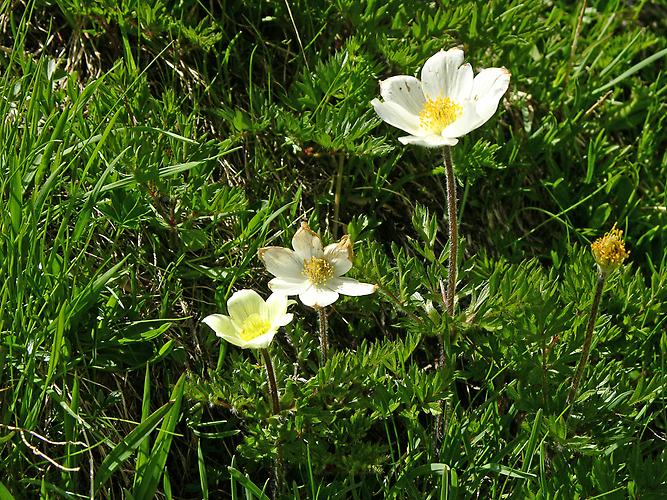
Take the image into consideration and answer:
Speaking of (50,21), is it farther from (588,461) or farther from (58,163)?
(588,461)

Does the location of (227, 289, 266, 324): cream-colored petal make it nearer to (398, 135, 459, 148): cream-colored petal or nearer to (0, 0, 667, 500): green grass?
(0, 0, 667, 500): green grass

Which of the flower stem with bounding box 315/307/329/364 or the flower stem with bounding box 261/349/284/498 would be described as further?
the flower stem with bounding box 315/307/329/364

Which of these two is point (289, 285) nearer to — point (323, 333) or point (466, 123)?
point (323, 333)

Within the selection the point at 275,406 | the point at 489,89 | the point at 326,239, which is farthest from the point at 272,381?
the point at 489,89

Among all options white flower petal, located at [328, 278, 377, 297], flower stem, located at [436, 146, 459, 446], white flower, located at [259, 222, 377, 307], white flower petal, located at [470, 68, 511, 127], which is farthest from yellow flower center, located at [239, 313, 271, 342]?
white flower petal, located at [470, 68, 511, 127]

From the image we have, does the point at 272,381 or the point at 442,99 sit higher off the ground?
the point at 442,99

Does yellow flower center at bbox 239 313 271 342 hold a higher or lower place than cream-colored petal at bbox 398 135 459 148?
lower

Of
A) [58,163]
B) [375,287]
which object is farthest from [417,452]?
[58,163]
